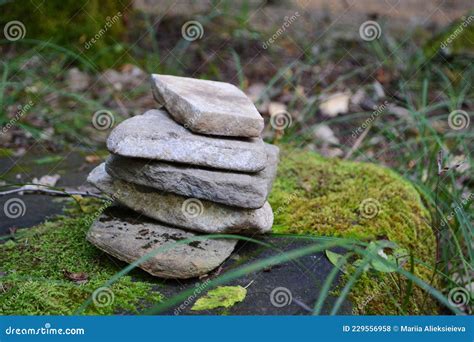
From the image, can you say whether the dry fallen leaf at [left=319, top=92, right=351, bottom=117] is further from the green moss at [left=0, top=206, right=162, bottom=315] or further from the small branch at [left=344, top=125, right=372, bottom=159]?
the green moss at [left=0, top=206, right=162, bottom=315]

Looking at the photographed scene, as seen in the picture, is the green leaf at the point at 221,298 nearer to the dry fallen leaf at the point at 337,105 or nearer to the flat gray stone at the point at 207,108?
the flat gray stone at the point at 207,108

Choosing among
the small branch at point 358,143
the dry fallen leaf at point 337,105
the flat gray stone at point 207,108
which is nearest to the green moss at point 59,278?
the flat gray stone at point 207,108

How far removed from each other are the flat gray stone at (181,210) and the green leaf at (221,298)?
0.24 m

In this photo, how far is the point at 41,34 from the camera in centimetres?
506

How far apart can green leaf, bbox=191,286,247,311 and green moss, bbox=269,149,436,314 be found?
440 millimetres

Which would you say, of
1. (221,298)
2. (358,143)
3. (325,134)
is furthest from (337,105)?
(221,298)

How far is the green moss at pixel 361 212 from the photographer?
2371mm

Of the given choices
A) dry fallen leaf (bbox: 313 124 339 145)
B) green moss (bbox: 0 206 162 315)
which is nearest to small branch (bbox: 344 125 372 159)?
dry fallen leaf (bbox: 313 124 339 145)

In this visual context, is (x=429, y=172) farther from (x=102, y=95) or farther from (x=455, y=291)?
(x=102, y=95)

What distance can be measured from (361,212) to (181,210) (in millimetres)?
953

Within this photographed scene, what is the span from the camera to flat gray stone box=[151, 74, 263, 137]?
88.5 inches

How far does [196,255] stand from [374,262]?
0.64 m

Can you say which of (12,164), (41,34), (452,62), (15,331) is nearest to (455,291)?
(15,331)

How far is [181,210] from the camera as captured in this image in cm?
226
